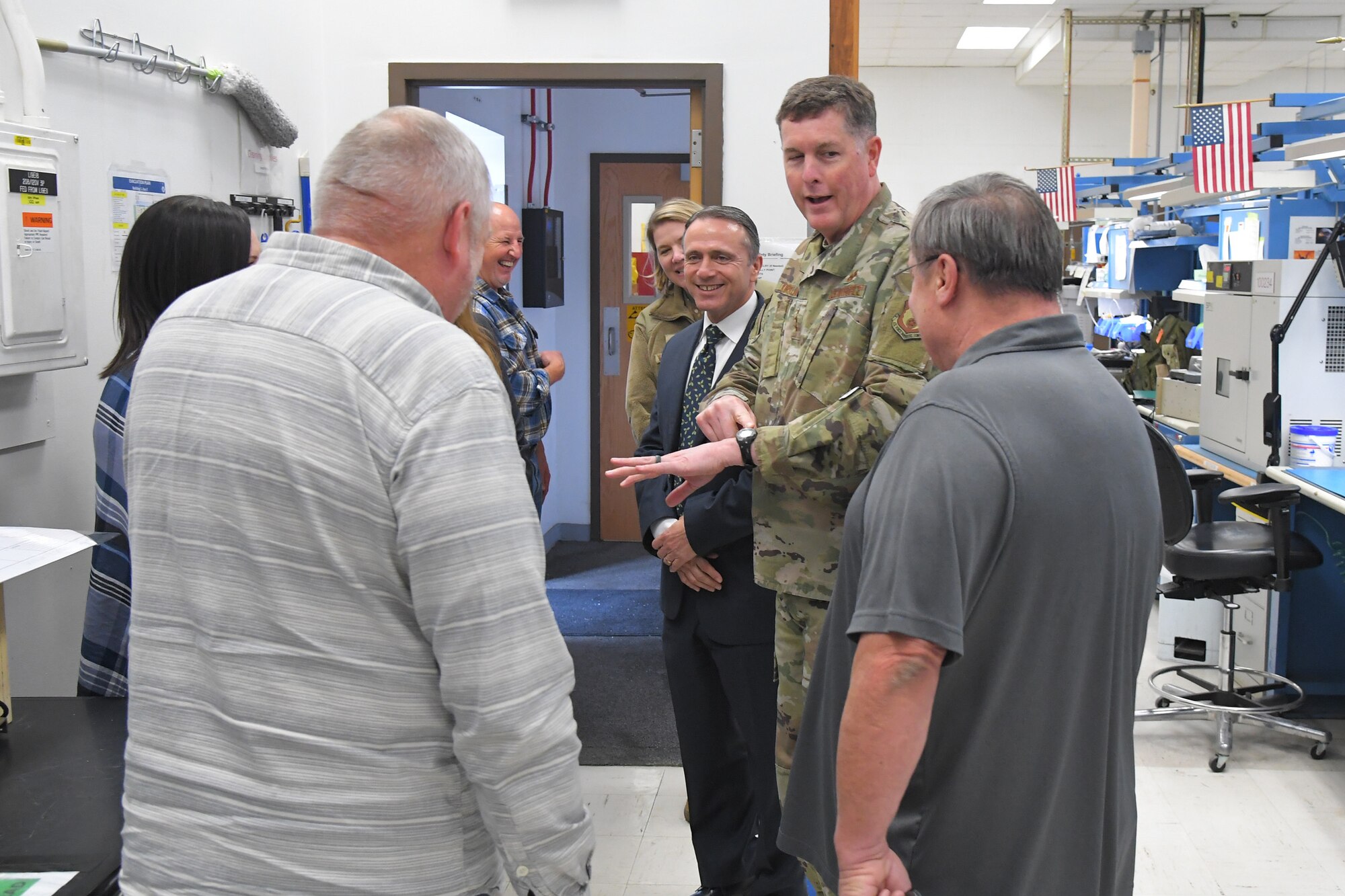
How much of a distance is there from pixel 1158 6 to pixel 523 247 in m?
6.54

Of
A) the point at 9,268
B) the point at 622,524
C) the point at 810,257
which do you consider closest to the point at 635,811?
the point at 810,257

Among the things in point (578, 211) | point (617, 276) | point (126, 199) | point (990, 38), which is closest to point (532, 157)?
point (578, 211)

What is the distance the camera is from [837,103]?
191cm

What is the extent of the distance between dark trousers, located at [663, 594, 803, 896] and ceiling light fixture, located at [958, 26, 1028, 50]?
898 centimetres

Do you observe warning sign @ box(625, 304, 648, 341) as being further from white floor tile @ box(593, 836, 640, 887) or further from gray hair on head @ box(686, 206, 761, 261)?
white floor tile @ box(593, 836, 640, 887)

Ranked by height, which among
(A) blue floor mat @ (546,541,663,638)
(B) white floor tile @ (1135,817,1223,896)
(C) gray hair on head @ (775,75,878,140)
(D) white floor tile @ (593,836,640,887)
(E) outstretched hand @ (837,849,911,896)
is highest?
(C) gray hair on head @ (775,75,878,140)

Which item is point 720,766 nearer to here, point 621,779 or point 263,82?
point 621,779

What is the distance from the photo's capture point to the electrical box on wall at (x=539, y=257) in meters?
5.48

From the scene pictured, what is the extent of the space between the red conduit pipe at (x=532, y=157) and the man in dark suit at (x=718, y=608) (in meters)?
3.36

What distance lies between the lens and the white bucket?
144 inches

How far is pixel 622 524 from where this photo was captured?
627 cm

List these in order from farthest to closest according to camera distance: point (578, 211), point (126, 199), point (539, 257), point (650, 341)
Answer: point (578, 211) → point (539, 257) → point (650, 341) → point (126, 199)

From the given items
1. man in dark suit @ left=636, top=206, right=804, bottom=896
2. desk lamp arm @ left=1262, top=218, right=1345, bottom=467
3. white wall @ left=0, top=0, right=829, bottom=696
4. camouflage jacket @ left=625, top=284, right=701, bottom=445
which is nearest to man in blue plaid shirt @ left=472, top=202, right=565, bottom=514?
camouflage jacket @ left=625, top=284, right=701, bottom=445

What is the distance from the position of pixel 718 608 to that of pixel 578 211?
4252 millimetres
